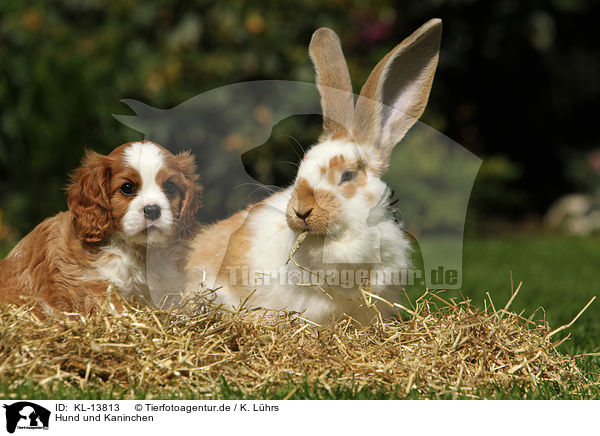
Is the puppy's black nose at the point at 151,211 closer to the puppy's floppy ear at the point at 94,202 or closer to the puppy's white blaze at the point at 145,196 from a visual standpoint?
the puppy's white blaze at the point at 145,196

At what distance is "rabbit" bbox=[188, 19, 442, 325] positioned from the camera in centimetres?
283

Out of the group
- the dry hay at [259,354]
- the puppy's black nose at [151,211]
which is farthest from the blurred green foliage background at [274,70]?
the dry hay at [259,354]

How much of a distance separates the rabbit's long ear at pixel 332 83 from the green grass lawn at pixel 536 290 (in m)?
1.18

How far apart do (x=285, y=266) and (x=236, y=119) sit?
3.05 feet

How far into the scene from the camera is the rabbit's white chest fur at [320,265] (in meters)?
2.86

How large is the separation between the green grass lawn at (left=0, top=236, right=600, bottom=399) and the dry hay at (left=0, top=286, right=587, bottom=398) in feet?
0.17

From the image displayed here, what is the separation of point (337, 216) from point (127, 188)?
912 millimetres

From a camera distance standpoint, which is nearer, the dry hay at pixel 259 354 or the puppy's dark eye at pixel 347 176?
the dry hay at pixel 259 354

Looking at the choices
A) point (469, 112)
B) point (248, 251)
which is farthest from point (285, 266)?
point (469, 112)

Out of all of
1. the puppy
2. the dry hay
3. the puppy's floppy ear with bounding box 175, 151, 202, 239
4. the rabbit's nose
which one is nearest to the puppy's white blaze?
the puppy

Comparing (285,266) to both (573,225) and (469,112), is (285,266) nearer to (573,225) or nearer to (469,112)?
(469,112)

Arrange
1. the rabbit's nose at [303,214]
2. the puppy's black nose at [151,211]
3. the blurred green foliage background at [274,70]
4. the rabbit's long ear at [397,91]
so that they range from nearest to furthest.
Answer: the rabbit's nose at [303,214] < the puppy's black nose at [151,211] < the rabbit's long ear at [397,91] < the blurred green foliage background at [274,70]

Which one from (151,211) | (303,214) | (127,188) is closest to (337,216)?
(303,214)
